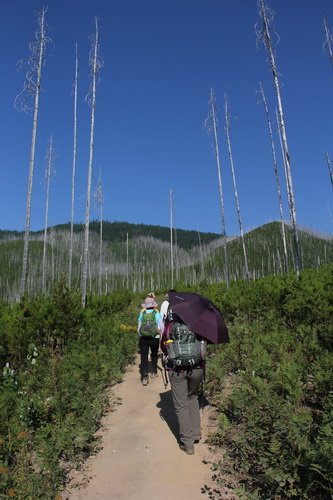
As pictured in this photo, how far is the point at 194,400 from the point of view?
5.18 meters

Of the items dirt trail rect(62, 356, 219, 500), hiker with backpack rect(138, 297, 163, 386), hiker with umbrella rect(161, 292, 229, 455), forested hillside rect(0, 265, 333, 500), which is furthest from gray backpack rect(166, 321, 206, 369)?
hiker with backpack rect(138, 297, 163, 386)

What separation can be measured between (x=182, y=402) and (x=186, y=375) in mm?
368

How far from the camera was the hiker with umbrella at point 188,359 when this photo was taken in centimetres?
501

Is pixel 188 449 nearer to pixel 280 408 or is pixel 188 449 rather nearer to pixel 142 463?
pixel 142 463

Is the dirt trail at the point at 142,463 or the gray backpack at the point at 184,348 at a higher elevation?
the gray backpack at the point at 184,348

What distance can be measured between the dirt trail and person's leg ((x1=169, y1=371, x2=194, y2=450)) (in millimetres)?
275

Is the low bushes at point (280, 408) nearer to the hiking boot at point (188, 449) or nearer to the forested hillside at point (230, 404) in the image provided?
the forested hillside at point (230, 404)

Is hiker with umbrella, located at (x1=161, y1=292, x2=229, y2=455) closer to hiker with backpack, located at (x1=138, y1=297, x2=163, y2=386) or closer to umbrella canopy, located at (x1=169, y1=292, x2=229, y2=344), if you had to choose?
umbrella canopy, located at (x1=169, y1=292, x2=229, y2=344)

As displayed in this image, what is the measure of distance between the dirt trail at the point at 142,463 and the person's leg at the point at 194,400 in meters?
0.21

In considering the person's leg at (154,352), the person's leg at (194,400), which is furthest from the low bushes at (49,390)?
the person's leg at (194,400)

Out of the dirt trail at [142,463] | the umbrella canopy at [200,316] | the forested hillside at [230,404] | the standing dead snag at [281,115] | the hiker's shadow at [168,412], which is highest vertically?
the standing dead snag at [281,115]

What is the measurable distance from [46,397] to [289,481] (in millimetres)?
4158

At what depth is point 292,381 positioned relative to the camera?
502 centimetres

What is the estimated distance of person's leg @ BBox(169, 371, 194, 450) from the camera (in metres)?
5.00
